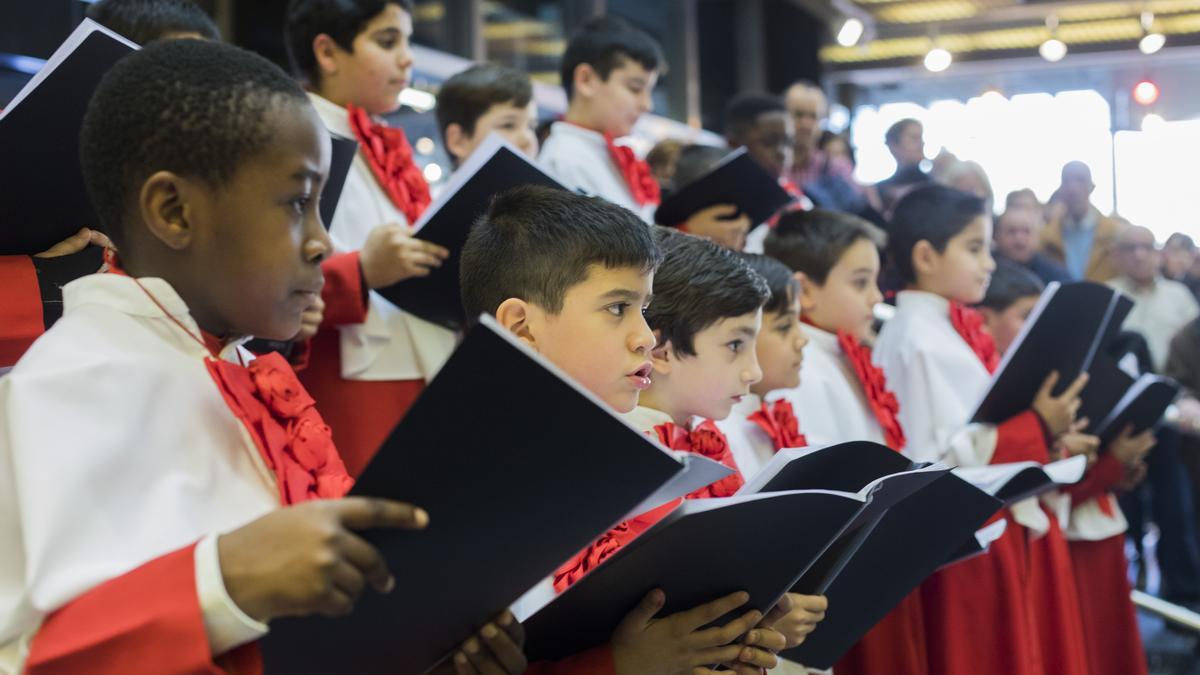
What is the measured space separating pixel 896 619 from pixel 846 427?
1.35 ft

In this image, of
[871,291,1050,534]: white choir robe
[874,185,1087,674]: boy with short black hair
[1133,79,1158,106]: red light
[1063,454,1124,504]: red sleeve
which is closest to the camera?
[874,185,1087,674]: boy with short black hair

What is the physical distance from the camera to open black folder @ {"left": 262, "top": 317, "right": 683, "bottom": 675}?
3.21 feet

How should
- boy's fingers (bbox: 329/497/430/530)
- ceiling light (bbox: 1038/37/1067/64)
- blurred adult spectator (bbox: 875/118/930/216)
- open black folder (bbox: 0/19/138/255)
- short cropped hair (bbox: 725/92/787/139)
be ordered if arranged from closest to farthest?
boy's fingers (bbox: 329/497/430/530) → open black folder (bbox: 0/19/138/255) → short cropped hair (bbox: 725/92/787/139) → blurred adult spectator (bbox: 875/118/930/216) → ceiling light (bbox: 1038/37/1067/64)

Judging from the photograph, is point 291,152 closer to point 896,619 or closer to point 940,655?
point 896,619

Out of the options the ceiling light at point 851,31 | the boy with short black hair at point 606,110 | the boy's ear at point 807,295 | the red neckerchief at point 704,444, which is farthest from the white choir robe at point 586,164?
the ceiling light at point 851,31

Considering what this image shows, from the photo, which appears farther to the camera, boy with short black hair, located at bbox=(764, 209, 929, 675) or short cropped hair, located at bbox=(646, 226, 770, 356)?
boy with short black hair, located at bbox=(764, 209, 929, 675)

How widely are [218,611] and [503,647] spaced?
300mm

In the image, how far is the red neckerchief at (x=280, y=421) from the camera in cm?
122

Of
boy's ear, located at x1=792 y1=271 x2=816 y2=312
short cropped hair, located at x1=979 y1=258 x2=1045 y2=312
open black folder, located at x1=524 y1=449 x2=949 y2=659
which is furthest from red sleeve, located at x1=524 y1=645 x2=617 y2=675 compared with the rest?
short cropped hair, located at x1=979 y1=258 x2=1045 y2=312

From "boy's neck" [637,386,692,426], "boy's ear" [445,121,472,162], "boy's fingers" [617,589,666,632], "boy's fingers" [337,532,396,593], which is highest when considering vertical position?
"boy's ear" [445,121,472,162]

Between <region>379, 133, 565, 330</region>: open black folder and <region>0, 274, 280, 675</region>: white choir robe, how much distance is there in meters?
0.91

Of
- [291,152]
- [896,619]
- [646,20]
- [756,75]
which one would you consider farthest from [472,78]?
[756,75]

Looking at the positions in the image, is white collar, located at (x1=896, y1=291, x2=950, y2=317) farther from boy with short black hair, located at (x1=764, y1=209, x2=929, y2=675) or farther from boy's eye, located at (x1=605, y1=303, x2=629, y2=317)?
boy's eye, located at (x1=605, y1=303, x2=629, y2=317)

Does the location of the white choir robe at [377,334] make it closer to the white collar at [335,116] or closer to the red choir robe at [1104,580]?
the white collar at [335,116]
